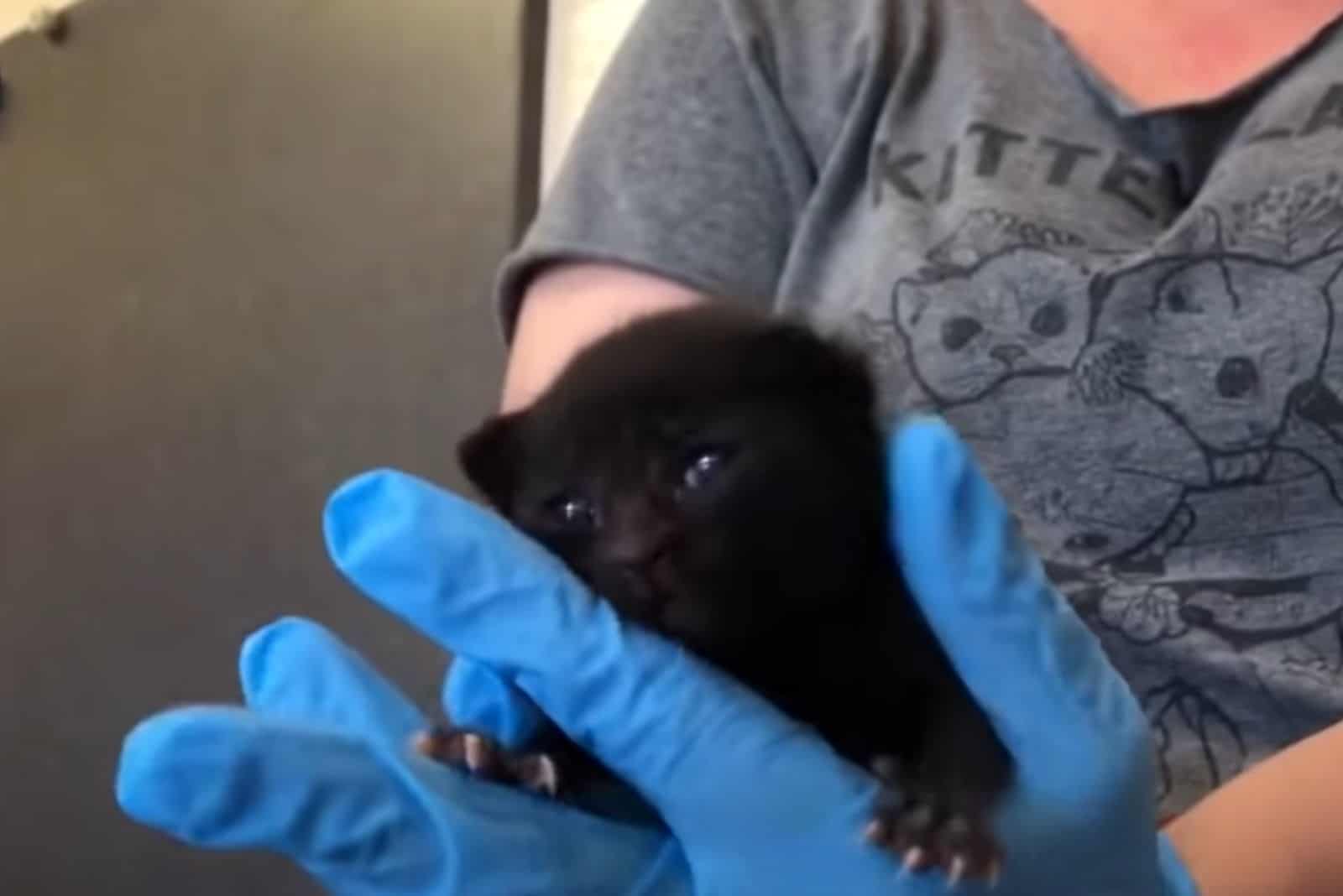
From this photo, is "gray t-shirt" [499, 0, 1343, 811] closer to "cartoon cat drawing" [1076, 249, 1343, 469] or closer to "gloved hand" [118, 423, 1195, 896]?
"cartoon cat drawing" [1076, 249, 1343, 469]

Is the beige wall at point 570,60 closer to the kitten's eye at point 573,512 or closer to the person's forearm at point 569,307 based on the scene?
the person's forearm at point 569,307

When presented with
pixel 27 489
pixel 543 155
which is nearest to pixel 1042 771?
pixel 543 155

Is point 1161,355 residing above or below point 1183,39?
below

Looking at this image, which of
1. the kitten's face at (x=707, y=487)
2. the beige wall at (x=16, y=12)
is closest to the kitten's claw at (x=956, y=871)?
the kitten's face at (x=707, y=487)

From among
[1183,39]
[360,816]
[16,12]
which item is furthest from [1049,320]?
[16,12]

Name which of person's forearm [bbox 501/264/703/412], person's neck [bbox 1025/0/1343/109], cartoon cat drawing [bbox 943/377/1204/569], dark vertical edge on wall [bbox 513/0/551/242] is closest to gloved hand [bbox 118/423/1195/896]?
cartoon cat drawing [bbox 943/377/1204/569]

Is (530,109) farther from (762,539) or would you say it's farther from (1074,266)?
(762,539)
